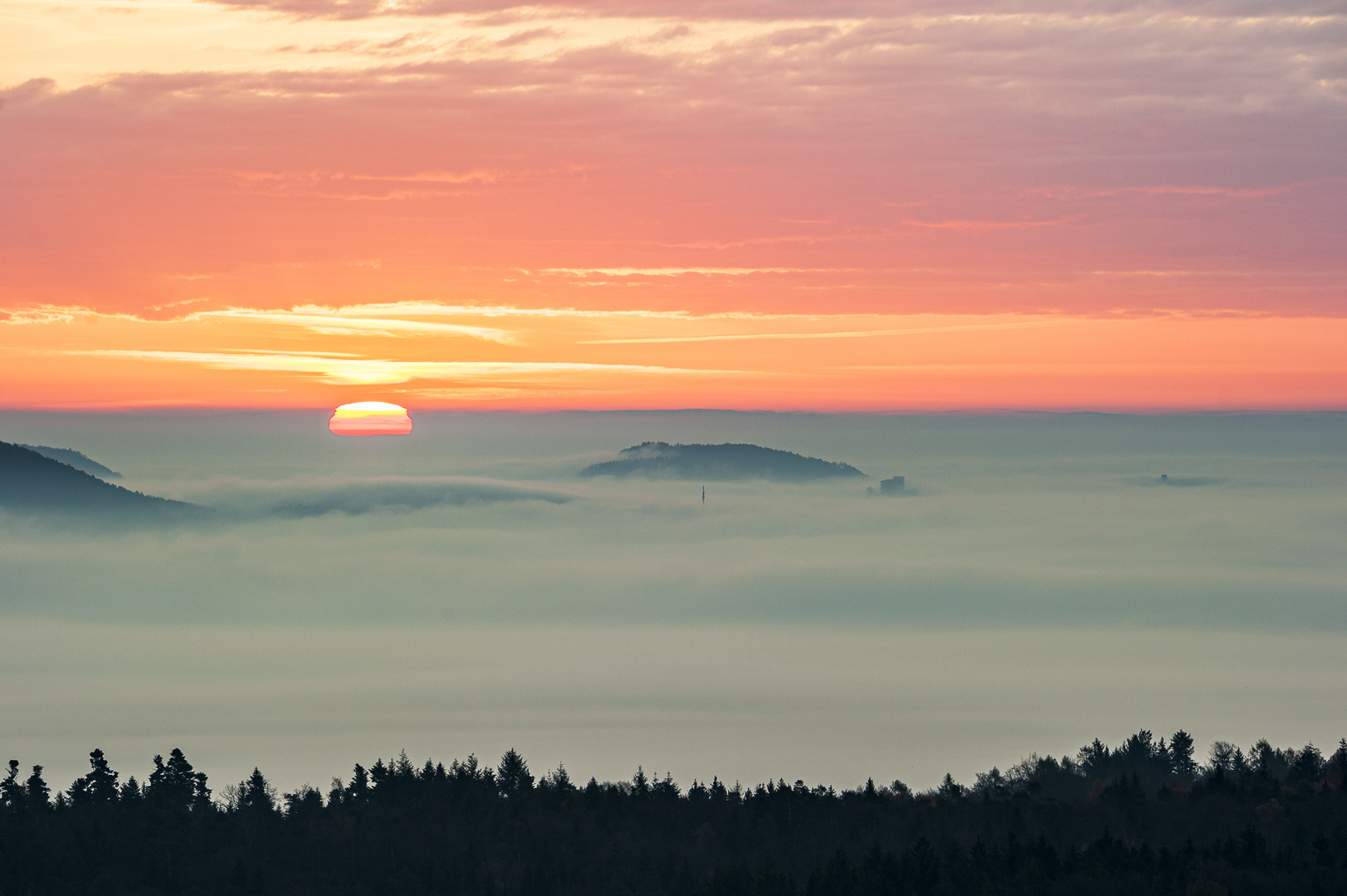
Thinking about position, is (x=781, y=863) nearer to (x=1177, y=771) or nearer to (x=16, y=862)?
(x=16, y=862)

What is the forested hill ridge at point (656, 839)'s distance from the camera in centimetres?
7169

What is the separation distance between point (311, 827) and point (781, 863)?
120 feet

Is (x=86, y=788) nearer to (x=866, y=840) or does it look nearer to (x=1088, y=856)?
(x=866, y=840)

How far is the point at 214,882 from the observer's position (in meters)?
84.9

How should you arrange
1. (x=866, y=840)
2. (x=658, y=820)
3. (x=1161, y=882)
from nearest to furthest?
(x=1161, y=882) < (x=866, y=840) < (x=658, y=820)

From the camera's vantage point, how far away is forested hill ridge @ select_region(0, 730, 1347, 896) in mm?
71688

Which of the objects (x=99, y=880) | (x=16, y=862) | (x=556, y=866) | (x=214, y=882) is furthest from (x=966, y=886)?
(x=16, y=862)

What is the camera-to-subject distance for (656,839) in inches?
3723

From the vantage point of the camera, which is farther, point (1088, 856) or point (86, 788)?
point (86, 788)

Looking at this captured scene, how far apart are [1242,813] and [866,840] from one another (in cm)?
2660

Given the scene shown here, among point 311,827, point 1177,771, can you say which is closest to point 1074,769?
point 1177,771

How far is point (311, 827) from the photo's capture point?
9556 cm

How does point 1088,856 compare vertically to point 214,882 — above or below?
above

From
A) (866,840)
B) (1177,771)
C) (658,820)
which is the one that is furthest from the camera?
(1177,771)
